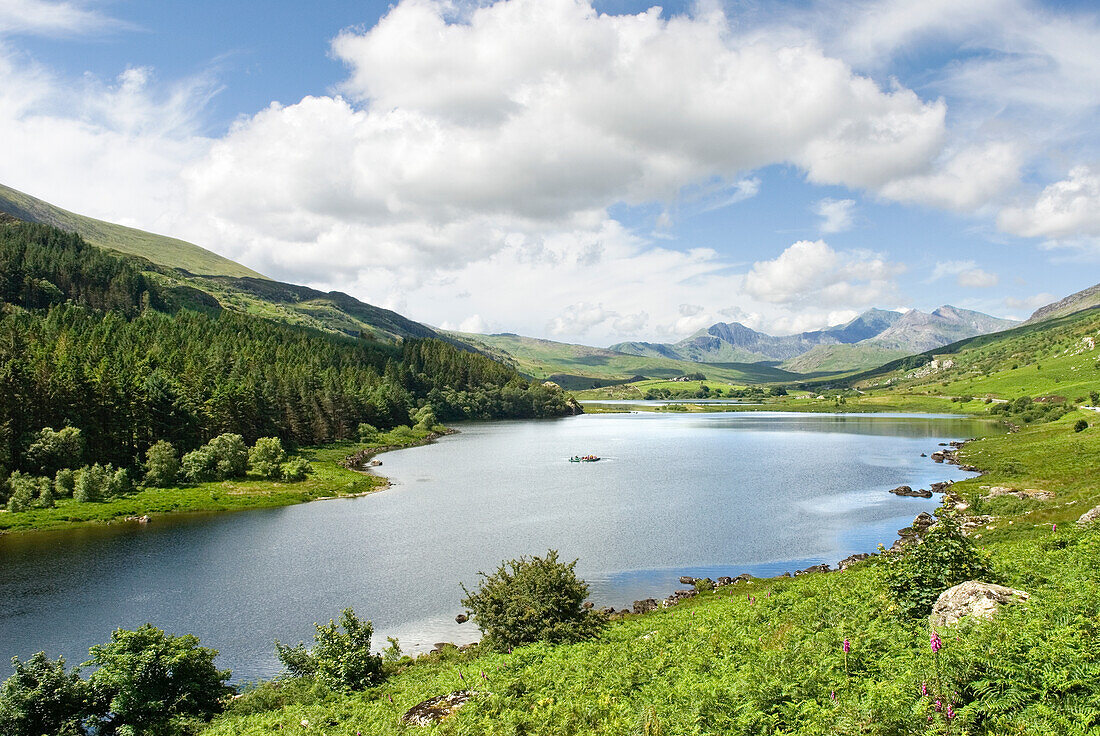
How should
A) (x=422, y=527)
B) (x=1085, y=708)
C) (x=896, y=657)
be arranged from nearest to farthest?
(x=1085, y=708), (x=896, y=657), (x=422, y=527)

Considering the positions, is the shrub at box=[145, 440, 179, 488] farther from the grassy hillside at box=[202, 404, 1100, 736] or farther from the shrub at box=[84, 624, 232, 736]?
the grassy hillside at box=[202, 404, 1100, 736]

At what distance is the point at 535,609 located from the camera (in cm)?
2723

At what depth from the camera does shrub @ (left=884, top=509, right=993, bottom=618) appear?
62.2 feet

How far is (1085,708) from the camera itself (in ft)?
31.8

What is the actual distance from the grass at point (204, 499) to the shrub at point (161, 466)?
239 centimetres

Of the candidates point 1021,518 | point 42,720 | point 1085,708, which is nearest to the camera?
point 1085,708

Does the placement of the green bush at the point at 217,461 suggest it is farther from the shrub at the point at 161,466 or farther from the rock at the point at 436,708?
the rock at the point at 436,708

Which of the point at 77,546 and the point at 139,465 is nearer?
the point at 77,546

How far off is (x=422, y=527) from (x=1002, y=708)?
62.9 metres

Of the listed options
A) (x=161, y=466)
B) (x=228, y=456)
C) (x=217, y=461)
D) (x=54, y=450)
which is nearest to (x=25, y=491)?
(x=54, y=450)

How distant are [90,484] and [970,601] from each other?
92.4 metres

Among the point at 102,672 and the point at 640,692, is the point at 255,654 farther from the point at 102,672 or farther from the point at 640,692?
the point at 640,692

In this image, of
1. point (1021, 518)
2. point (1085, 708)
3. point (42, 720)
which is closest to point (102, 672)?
point (42, 720)

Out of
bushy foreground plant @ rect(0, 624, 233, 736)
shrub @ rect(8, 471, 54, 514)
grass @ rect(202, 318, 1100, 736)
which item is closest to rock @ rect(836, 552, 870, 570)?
grass @ rect(202, 318, 1100, 736)
